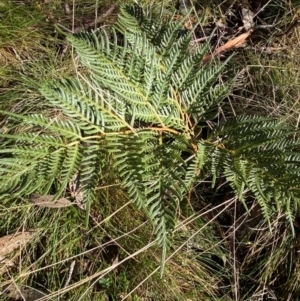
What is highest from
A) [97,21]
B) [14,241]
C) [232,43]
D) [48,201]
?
[232,43]

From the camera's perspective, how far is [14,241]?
226 centimetres

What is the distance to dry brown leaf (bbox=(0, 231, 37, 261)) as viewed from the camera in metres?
2.25

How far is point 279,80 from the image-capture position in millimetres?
2371

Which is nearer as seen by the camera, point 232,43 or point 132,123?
point 132,123

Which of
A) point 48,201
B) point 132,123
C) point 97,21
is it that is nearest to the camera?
point 132,123

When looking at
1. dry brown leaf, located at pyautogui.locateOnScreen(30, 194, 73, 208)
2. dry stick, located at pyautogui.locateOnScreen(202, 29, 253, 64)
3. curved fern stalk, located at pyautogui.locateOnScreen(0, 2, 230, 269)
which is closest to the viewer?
curved fern stalk, located at pyautogui.locateOnScreen(0, 2, 230, 269)

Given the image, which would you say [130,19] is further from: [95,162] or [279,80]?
[279,80]

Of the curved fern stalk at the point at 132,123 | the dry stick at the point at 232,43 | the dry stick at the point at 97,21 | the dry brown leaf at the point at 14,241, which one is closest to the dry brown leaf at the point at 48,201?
the dry brown leaf at the point at 14,241

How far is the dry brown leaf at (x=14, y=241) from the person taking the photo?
2.25m

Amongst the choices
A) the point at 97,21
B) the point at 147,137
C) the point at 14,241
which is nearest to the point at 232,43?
the point at 97,21

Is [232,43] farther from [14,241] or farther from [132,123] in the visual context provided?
[14,241]

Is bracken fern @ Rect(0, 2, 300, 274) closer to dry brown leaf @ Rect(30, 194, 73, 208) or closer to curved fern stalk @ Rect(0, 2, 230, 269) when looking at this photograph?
curved fern stalk @ Rect(0, 2, 230, 269)

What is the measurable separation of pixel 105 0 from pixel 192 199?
953 millimetres

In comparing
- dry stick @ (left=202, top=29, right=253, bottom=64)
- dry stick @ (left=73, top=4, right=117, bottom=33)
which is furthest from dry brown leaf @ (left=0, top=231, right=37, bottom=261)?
dry stick @ (left=202, top=29, right=253, bottom=64)
